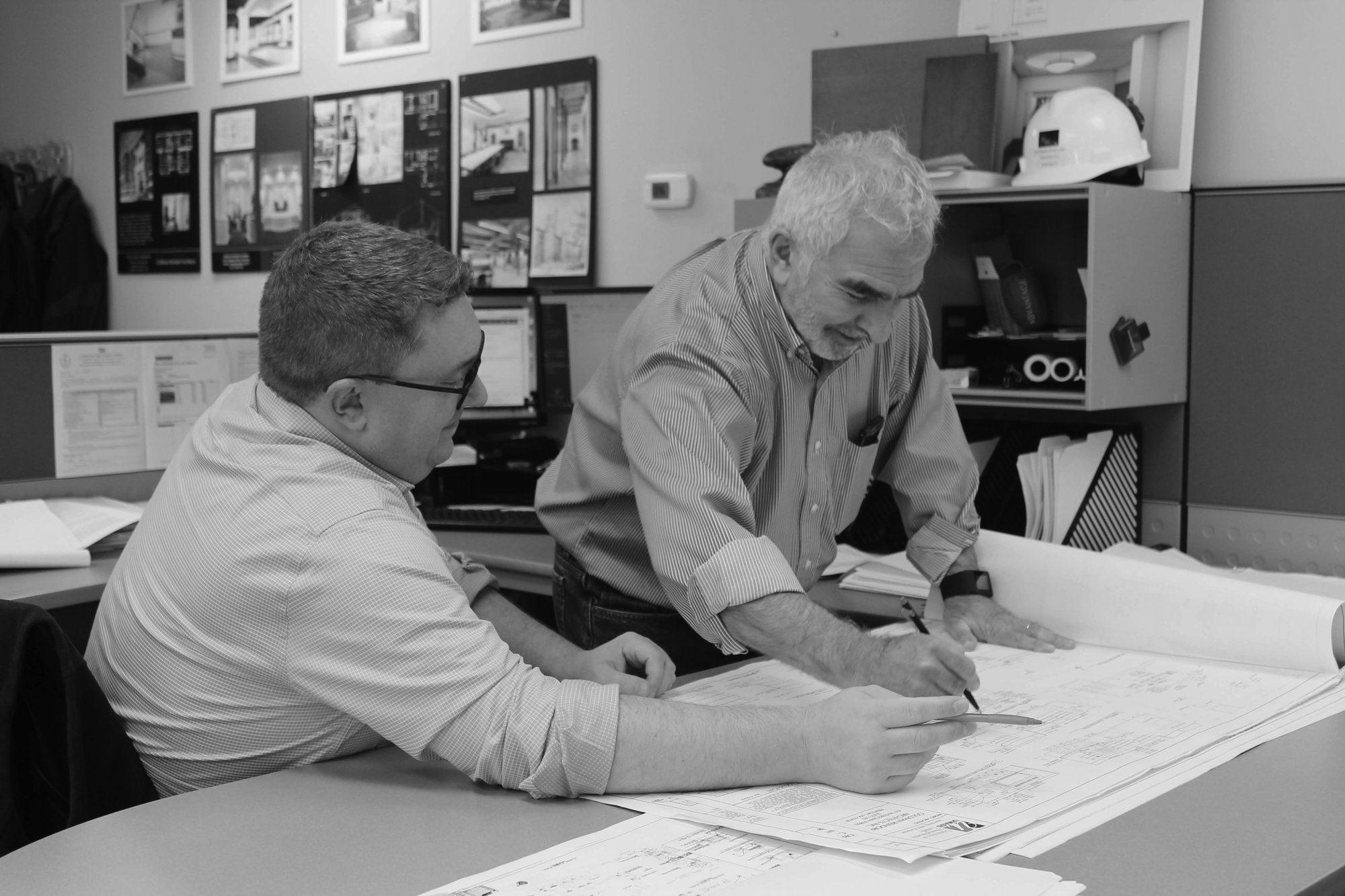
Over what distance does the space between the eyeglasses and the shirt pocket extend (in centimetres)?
66

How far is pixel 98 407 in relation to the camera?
8.79ft

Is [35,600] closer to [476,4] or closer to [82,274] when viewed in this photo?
[476,4]

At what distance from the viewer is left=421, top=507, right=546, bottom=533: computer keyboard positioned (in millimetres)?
2750

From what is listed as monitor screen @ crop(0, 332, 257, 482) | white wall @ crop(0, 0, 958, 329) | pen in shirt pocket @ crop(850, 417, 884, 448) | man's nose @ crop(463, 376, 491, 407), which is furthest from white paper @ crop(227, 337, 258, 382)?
man's nose @ crop(463, 376, 491, 407)

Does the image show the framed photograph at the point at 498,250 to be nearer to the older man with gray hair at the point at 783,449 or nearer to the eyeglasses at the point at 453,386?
the older man with gray hair at the point at 783,449

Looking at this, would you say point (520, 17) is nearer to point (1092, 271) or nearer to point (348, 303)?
point (1092, 271)

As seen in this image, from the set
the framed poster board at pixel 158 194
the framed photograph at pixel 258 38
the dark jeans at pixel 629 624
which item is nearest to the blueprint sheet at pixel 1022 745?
the dark jeans at pixel 629 624

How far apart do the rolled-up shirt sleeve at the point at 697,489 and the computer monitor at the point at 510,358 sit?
5.34 feet

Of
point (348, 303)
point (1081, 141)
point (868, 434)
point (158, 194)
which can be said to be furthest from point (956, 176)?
point (158, 194)

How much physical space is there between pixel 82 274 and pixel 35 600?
9.04 ft

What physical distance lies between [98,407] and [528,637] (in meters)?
1.56

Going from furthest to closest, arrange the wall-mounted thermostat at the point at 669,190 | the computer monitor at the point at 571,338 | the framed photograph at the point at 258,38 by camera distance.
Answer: the framed photograph at the point at 258,38
the computer monitor at the point at 571,338
the wall-mounted thermostat at the point at 669,190

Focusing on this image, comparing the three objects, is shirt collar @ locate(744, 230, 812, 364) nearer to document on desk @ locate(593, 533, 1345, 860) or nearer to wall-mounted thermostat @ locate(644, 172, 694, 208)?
document on desk @ locate(593, 533, 1345, 860)

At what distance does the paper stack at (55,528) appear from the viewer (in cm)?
224
